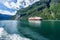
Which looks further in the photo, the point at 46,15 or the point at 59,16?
the point at 46,15

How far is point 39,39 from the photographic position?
31.6m

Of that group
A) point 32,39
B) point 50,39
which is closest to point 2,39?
point 32,39

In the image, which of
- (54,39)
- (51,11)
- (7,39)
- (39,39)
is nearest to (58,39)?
(54,39)

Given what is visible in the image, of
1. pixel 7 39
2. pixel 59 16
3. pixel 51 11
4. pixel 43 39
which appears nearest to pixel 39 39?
pixel 43 39

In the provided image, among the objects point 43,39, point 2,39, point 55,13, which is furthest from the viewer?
point 55,13

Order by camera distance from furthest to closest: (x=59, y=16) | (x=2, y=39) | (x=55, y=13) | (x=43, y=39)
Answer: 1. (x=55, y=13)
2. (x=59, y=16)
3. (x=43, y=39)
4. (x=2, y=39)

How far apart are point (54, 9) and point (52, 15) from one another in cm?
934

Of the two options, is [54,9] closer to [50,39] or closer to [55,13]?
[55,13]

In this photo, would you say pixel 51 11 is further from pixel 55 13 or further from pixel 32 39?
pixel 32 39

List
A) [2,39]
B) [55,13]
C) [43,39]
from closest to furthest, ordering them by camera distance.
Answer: [2,39] < [43,39] < [55,13]

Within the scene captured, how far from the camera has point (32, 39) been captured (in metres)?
31.8

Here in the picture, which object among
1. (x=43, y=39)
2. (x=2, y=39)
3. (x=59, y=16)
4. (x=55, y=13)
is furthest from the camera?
(x=55, y=13)

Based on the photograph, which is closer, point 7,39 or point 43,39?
point 7,39

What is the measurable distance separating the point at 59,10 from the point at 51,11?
843 centimetres
